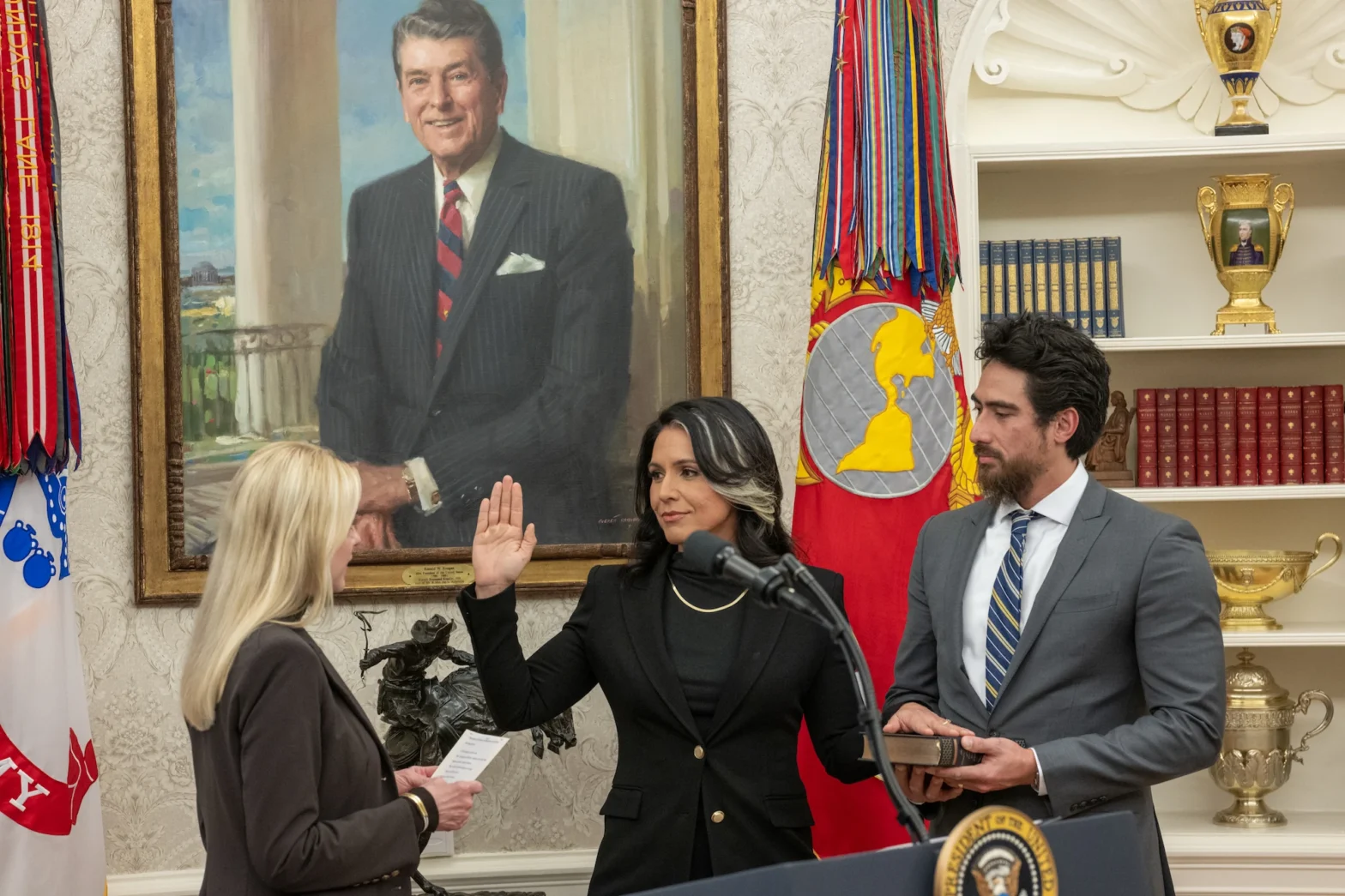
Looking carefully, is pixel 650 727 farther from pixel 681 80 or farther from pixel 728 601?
pixel 681 80

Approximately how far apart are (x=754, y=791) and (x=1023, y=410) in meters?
0.84

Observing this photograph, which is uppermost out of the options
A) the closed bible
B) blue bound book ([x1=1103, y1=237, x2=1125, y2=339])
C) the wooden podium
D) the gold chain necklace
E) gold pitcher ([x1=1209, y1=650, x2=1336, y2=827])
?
blue bound book ([x1=1103, y1=237, x2=1125, y2=339])

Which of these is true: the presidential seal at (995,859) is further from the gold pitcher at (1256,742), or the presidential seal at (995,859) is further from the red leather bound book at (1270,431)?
the red leather bound book at (1270,431)

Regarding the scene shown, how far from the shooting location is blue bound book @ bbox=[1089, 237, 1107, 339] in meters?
3.91

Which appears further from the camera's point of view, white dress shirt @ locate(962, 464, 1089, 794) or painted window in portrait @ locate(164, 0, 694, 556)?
painted window in portrait @ locate(164, 0, 694, 556)

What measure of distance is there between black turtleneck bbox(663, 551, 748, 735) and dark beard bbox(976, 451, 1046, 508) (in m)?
0.54

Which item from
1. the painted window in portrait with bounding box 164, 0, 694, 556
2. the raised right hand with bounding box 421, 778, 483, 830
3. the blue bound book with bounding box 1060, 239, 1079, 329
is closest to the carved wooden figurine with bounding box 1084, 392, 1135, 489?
the blue bound book with bounding box 1060, 239, 1079, 329

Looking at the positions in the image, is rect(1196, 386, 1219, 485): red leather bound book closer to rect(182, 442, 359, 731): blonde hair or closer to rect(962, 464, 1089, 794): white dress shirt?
rect(962, 464, 1089, 794): white dress shirt

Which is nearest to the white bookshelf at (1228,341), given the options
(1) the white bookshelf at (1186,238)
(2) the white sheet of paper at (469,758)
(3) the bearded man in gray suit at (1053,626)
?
(1) the white bookshelf at (1186,238)

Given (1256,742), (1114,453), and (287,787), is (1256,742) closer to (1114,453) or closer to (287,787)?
(1114,453)

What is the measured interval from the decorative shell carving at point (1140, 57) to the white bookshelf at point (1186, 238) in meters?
0.02

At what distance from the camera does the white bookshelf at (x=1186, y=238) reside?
3.89 meters

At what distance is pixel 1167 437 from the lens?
391 cm

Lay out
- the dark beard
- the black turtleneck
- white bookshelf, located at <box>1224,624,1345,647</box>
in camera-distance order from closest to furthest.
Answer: the dark beard
the black turtleneck
white bookshelf, located at <box>1224,624,1345,647</box>
